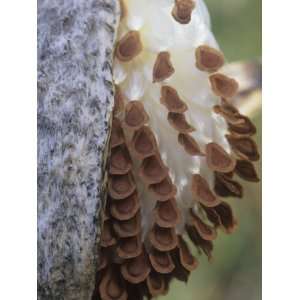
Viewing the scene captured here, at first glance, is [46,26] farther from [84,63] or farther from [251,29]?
[251,29]

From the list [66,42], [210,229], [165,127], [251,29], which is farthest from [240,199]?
[66,42]

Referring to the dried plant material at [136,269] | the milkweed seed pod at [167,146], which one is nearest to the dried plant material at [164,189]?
the milkweed seed pod at [167,146]

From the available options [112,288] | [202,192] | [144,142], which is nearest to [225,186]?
[202,192]

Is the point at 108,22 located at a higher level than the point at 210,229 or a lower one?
higher

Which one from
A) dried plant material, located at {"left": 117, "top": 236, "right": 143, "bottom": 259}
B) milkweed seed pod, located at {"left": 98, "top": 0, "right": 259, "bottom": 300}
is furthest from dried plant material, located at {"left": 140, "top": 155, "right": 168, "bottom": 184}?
dried plant material, located at {"left": 117, "top": 236, "right": 143, "bottom": 259}

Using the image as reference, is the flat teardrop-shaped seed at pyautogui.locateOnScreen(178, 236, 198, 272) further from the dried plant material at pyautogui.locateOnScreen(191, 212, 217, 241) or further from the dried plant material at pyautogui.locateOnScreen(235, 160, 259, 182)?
the dried plant material at pyautogui.locateOnScreen(235, 160, 259, 182)
